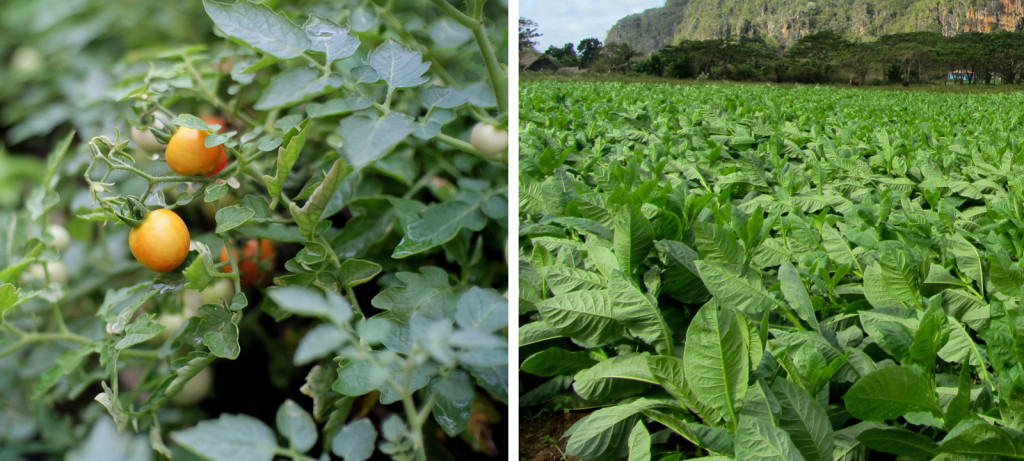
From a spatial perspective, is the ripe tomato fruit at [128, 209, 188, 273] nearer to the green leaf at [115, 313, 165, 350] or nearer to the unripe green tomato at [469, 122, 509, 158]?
the green leaf at [115, 313, 165, 350]

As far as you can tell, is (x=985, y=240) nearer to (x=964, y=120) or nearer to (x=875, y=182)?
(x=875, y=182)

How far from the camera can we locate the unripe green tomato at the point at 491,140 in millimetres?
580

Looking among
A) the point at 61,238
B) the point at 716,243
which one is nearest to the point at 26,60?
the point at 61,238

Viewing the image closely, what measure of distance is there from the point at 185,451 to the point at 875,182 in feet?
6.98

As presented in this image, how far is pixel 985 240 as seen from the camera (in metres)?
1.26

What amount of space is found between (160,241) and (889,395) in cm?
54

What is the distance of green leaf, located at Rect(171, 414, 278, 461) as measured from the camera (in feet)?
0.99

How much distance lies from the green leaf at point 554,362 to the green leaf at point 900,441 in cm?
29

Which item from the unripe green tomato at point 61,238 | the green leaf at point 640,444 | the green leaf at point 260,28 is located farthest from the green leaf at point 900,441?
the unripe green tomato at point 61,238

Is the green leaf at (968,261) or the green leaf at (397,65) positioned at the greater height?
the green leaf at (397,65)

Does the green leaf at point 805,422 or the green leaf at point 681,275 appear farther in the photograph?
the green leaf at point 681,275

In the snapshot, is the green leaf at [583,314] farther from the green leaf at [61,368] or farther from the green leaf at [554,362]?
the green leaf at [61,368]

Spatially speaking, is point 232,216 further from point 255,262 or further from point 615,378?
point 615,378

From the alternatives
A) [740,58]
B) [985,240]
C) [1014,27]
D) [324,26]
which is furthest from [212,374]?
[740,58]
